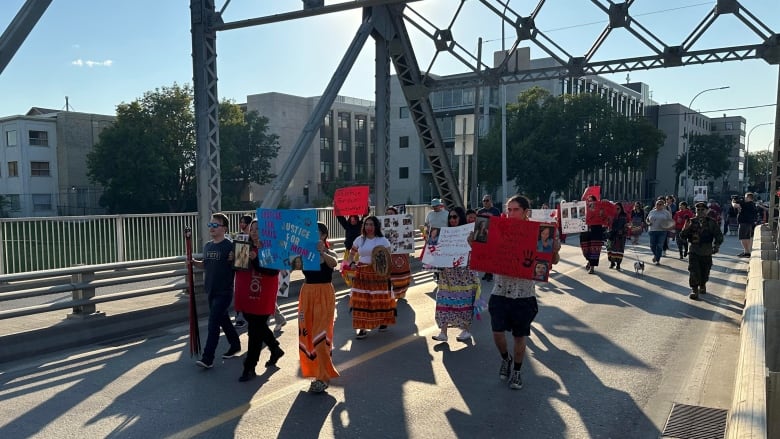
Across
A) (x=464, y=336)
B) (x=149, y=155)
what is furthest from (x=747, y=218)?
(x=149, y=155)

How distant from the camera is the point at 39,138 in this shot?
5216 cm

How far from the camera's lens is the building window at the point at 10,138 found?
5156 cm

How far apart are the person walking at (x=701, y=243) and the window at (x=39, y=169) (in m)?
55.5

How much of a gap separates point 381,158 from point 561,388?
901 centimetres

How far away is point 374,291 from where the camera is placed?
7.91m

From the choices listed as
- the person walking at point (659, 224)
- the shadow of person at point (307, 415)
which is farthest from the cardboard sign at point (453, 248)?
the person walking at point (659, 224)

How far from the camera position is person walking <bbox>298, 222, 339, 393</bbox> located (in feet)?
18.9

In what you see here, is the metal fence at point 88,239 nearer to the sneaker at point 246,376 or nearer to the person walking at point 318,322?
the sneaker at point 246,376

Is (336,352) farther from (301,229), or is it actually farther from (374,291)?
(301,229)

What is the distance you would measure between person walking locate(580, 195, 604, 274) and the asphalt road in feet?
17.9

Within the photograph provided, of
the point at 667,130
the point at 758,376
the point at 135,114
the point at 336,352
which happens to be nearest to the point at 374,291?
the point at 336,352

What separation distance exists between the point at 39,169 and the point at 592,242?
173 feet

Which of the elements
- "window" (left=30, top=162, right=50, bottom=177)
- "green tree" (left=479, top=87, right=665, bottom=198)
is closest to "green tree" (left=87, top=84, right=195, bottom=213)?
"window" (left=30, top=162, right=50, bottom=177)

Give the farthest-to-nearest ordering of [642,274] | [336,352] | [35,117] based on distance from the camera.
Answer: [35,117] → [642,274] → [336,352]
